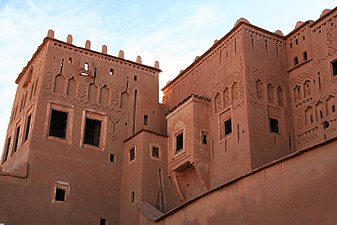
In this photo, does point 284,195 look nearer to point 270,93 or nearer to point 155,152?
point 270,93

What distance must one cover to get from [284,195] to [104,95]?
1217cm

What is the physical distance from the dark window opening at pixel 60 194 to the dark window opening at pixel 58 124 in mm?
2111

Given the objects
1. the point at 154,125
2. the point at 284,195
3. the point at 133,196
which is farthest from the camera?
the point at 154,125

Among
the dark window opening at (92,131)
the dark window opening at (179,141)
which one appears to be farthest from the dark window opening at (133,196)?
the dark window opening at (92,131)

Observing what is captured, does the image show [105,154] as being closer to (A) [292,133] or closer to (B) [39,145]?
(B) [39,145]

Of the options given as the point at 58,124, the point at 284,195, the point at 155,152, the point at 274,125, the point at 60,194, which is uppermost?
the point at 58,124

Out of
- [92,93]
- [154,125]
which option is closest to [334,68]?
[154,125]

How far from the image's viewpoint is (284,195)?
11.5m

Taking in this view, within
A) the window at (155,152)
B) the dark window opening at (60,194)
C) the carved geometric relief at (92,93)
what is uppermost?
the carved geometric relief at (92,93)

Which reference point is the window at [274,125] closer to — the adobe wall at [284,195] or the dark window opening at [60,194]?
the adobe wall at [284,195]

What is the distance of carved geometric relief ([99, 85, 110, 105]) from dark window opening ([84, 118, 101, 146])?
94cm

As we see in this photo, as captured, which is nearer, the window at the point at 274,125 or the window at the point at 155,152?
the window at the point at 274,125

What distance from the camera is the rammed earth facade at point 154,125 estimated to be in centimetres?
1802

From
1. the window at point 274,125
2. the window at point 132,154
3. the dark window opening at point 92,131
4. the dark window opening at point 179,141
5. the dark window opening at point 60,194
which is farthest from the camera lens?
the dark window opening at point 92,131
